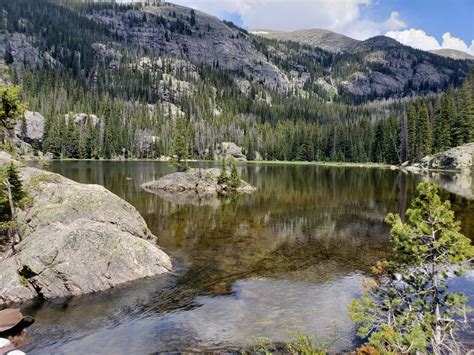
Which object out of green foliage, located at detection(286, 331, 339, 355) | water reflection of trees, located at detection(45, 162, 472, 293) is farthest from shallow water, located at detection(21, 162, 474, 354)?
green foliage, located at detection(286, 331, 339, 355)

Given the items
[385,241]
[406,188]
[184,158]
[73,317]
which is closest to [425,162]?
[406,188]

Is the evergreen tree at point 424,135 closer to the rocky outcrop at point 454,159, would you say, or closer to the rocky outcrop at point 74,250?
the rocky outcrop at point 454,159

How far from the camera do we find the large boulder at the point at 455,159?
392 feet

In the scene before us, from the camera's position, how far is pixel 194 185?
77688 mm

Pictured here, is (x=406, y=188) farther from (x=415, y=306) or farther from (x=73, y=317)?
(x=73, y=317)

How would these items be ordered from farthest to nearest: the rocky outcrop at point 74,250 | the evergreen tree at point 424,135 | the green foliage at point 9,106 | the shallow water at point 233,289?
the evergreen tree at point 424,135
the green foliage at point 9,106
the rocky outcrop at point 74,250
the shallow water at point 233,289

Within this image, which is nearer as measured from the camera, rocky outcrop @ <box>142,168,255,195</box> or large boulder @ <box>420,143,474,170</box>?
rocky outcrop @ <box>142,168,255,195</box>

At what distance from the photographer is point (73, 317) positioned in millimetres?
20531

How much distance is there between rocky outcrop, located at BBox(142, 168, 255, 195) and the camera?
248ft

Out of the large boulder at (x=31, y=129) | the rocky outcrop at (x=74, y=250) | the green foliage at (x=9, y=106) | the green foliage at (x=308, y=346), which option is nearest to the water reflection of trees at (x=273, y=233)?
the rocky outcrop at (x=74, y=250)

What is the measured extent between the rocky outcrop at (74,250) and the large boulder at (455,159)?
116377 millimetres

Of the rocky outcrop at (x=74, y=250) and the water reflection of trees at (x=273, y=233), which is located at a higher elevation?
the rocky outcrop at (x=74, y=250)

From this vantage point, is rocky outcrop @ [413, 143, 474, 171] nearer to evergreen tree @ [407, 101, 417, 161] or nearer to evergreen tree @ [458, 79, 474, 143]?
evergreen tree @ [458, 79, 474, 143]

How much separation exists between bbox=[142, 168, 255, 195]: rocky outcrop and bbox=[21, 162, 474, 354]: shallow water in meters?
23.9
